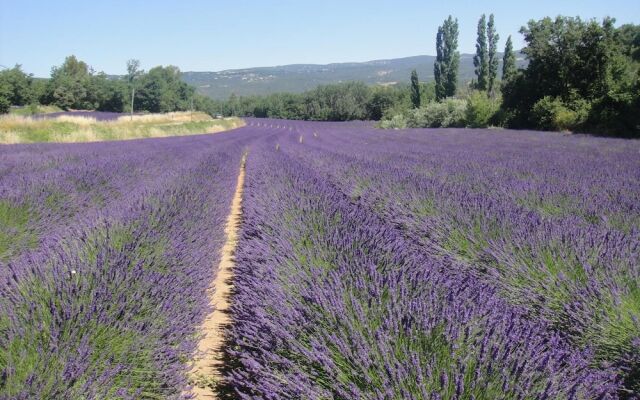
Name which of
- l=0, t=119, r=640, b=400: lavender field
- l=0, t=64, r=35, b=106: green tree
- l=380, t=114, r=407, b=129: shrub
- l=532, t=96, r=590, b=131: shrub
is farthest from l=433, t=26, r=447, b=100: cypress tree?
l=0, t=119, r=640, b=400: lavender field

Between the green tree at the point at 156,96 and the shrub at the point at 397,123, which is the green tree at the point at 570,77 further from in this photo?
the green tree at the point at 156,96

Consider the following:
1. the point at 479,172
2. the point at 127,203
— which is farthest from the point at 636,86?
the point at 127,203

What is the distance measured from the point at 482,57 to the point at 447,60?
376 centimetres

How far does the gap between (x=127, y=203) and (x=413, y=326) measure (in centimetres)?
352

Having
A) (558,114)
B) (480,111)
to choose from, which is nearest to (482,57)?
(480,111)

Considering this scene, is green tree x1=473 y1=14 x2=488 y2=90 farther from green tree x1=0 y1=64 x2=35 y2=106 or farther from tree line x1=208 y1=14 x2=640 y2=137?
green tree x1=0 y1=64 x2=35 y2=106

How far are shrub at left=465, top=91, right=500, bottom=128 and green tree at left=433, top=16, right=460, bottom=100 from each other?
697 inches

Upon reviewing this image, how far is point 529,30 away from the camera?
94.7 feet

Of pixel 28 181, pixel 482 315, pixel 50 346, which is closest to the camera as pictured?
pixel 50 346

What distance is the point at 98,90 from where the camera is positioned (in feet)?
213

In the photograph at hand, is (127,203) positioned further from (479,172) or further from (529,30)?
(529,30)

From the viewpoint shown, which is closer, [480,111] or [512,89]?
[512,89]

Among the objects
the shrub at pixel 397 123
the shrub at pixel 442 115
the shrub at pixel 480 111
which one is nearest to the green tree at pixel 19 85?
the shrub at pixel 397 123

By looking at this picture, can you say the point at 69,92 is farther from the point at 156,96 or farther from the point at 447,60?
the point at 447,60
